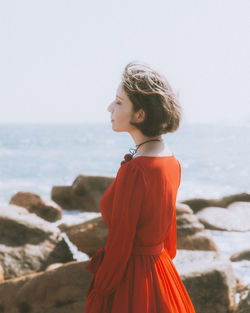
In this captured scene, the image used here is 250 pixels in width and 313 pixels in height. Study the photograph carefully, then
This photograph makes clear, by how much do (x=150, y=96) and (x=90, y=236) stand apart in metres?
4.11

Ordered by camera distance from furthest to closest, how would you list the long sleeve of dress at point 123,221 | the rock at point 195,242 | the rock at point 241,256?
the rock at point 241,256 < the rock at point 195,242 < the long sleeve of dress at point 123,221

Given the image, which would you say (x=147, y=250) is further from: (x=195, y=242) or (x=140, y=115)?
(x=195, y=242)

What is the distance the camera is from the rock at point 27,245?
455 centimetres

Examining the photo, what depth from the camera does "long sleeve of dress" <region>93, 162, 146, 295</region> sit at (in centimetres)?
178

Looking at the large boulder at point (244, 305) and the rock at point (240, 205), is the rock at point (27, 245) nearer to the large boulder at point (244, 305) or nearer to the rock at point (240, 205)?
the large boulder at point (244, 305)

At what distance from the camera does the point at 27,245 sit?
4754 mm

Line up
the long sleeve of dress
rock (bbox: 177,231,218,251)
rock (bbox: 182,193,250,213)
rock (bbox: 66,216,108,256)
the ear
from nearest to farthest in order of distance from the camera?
the long sleeve of dress < the ear < rock (bbox: 66,216,108,256) < rock (bbox: 177,231,218,251) < rock (bbox: 182,193,250,213)

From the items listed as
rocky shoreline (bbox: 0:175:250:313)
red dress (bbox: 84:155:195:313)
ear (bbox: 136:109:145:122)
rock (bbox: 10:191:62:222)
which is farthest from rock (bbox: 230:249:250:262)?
ear (bbox: 136:109:145:122)

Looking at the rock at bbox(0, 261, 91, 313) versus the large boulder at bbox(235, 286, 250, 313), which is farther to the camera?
the large boulder at bbox(235, 286, 250, 313)

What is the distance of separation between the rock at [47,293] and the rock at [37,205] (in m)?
5.68

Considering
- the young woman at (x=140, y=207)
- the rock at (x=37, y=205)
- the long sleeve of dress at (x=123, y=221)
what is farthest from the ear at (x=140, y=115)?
the rock at (x=37, y=205)

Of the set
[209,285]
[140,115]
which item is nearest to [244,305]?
[209,285]

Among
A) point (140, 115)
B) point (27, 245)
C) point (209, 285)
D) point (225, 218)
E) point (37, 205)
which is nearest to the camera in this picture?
point (140, 115)

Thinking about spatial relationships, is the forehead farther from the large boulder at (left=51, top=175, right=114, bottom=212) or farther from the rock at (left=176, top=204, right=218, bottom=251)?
the large boulder at (left=51, top=175, right=114, bottom=212)
